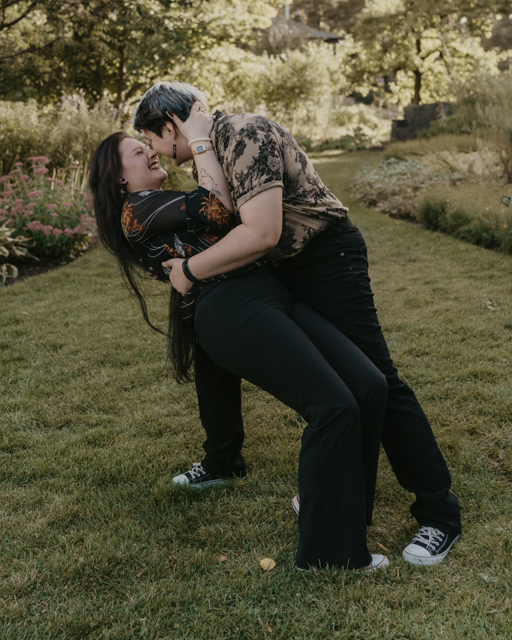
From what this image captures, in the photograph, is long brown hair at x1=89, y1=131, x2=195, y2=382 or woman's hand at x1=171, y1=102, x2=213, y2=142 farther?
long brown hair at x1=89, y1=131, x2=195, y2=382

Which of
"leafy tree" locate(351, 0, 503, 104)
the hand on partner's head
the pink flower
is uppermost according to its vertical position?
"leafy tree" locate(351, 0, 503, 104)

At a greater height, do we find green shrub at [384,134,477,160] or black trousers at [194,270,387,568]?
green shrub at [384,134,477,160]

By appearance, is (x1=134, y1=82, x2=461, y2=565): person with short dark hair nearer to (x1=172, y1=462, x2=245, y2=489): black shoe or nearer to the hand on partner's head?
the hand on partner's head

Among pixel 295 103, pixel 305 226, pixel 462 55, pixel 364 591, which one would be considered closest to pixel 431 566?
pixel 364 591

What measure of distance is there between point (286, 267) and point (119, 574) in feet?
4.55

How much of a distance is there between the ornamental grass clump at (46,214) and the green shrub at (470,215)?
4.91 meters

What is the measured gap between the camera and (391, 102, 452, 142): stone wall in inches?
711

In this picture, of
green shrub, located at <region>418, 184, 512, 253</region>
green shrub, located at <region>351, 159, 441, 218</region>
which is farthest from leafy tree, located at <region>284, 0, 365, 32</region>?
green shrub, located at <region>418, 184, 512, 253</region>

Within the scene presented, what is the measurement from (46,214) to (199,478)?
5131 millimetres

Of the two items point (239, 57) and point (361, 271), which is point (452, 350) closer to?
point (361, 271)

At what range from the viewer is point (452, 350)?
4090mm

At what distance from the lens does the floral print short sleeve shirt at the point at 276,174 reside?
70.2 inches

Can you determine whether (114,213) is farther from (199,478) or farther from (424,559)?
(424,559)

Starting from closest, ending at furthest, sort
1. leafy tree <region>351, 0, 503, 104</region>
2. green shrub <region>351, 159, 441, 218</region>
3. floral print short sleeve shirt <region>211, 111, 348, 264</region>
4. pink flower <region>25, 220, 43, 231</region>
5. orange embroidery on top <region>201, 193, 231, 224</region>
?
floral print short sleeve shirt <region>211, 111, 348, 264</region>
orange embroidery on top <region>201, 193, 231, 224</region>
pink flower <region>25, 220, 43, 231</region>
green shrub <region>351, 159, 441, 218</region>
leafy tree <region>351, 0, 503, 104</region>
